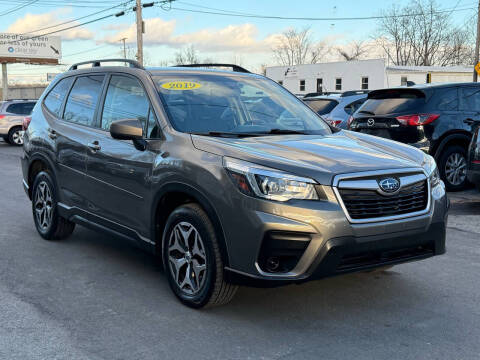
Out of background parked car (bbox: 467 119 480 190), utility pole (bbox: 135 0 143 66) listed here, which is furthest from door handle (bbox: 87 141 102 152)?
utility pole (bbox: 135 0 143 66)

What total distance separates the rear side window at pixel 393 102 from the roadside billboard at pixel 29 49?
202 ft

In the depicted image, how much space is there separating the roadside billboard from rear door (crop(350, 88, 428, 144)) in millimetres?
61695

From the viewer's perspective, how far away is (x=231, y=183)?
12.3 ft

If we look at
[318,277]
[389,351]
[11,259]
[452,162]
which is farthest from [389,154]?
[452,162]

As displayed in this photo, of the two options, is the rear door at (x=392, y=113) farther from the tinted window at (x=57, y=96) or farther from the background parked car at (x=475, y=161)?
the tinted window at (x=57, y=96)

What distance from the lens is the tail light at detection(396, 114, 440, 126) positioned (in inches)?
374

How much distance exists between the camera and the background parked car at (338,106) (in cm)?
1245

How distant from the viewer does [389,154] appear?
13.8ft

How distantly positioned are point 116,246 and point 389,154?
10.2ft

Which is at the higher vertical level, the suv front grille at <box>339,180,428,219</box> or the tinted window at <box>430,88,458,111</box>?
the tinted window at <box>430,88,458,111</box>

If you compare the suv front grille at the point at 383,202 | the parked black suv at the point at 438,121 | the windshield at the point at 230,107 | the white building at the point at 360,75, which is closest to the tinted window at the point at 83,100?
the windshield at the point at 230,107

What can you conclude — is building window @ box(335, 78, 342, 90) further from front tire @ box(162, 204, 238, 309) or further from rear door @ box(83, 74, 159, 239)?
front tire @ box(162, 204, 238, 309)

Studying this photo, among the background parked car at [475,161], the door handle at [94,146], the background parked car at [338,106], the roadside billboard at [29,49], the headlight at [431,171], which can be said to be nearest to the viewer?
the headlight at [431,171]

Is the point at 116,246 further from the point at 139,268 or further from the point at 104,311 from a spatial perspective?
the point at 104,311
